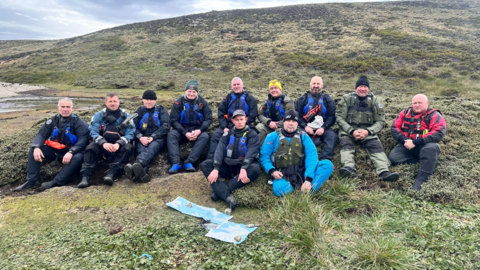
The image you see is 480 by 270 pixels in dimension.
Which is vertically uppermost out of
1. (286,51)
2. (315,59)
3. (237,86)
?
(286,51)

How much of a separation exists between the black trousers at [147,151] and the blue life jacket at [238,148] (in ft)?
6.50

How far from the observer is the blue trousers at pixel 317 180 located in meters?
5.15

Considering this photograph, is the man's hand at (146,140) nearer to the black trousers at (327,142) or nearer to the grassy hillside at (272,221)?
the grassy hillside at (272,221)

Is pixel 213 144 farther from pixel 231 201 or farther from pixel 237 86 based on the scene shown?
pixel 231 201

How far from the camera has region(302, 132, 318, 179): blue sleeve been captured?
16.9 ft

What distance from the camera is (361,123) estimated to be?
6.85 meters

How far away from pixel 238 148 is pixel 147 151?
2.36 m

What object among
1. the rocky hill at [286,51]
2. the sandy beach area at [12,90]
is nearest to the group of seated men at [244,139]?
the rocky hill at [286,51]

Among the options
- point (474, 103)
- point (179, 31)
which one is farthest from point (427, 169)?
point (179, 31)

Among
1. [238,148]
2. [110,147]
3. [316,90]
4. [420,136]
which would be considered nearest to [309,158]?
[238,148]

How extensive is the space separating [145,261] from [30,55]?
2294 inches

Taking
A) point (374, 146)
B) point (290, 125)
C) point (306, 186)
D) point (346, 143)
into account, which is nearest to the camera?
point (306, 186)

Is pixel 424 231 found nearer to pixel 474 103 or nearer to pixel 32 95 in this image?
pixel 474 103

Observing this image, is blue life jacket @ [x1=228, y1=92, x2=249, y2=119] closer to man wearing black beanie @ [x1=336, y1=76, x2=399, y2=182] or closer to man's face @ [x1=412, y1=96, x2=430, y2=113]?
man wearing black beanie @ [x1=336, y1=76, x2=399, y2=182]
